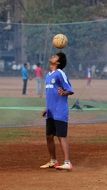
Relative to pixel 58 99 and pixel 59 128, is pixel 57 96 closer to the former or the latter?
pixel 58 99

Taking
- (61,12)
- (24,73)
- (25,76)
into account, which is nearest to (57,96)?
(24,73)

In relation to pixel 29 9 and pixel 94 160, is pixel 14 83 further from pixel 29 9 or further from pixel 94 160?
pixel 29 9

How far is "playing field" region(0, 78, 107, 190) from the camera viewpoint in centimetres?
893

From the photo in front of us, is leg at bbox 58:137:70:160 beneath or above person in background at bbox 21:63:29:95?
above

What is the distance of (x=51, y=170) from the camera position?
33.1 feet

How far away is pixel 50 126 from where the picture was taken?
10344 mm

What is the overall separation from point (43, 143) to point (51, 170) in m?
3.60

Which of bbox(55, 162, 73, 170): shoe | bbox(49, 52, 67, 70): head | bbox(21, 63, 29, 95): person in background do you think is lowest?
bbox(21, 63, 29, 95): person in background

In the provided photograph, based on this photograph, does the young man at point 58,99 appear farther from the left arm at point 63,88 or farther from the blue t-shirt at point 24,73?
the blue t-shirt at point 24,73

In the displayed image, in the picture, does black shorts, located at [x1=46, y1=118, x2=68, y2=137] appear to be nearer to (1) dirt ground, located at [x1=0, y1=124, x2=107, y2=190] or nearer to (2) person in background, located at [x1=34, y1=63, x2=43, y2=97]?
(1) dirt ground, located at [x1=0, y1=124, x2=107, y2=190]

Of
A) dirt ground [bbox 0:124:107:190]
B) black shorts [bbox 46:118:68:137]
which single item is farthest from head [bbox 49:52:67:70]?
dirt ground [bbox 0:124:107:190]

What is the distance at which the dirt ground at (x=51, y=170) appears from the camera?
28.5ft

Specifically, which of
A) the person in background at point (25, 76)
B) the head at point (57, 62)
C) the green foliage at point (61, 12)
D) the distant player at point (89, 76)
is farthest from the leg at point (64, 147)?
the green foliage at point (61, 12)

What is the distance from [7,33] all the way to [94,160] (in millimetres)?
10771
